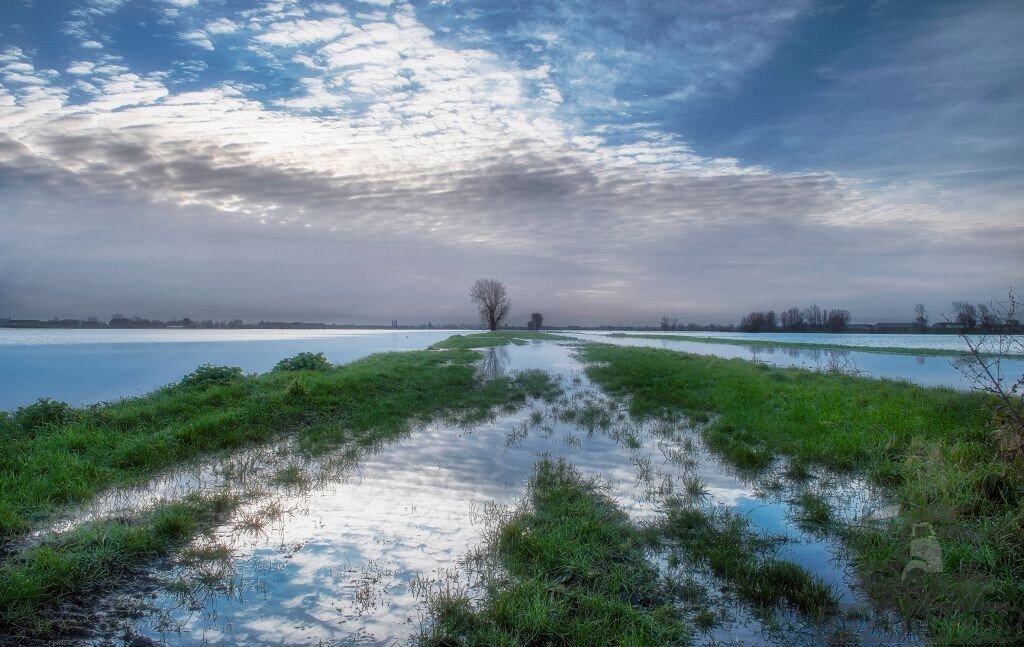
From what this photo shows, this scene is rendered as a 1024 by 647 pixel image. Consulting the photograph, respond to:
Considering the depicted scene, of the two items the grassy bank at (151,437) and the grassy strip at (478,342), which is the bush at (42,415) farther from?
the grassy strip at (478,342)

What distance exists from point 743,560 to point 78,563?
638 cm

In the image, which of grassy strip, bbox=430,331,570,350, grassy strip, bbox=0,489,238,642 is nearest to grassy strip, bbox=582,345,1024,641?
grassy strip, bbox=0,489,238,642

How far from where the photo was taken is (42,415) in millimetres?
10578

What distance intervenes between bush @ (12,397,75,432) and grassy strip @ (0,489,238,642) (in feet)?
21.9

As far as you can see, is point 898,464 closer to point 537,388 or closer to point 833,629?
point 833,629

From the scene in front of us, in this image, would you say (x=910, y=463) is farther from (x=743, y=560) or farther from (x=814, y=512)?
(x=743, y=560)

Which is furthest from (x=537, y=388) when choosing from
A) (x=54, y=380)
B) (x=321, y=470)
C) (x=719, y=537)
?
(x=54, y=380)

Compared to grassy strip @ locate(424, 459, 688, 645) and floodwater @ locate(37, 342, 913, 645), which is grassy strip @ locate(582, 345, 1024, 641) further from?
grassy strip @ locate(424, 459, 688, 645)

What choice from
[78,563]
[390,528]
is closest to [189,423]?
[78,563]

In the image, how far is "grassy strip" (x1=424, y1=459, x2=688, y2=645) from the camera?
3.83 meters

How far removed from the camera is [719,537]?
5.61m

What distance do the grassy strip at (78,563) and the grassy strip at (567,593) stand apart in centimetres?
312

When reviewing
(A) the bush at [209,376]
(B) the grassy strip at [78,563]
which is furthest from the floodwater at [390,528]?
(A) the bush at [209,376]

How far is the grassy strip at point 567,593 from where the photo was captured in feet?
12.6
